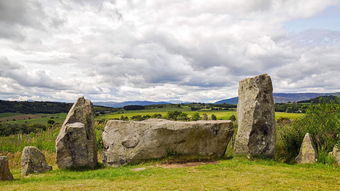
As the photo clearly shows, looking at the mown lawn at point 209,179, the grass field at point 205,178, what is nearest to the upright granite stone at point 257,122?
the grass field at point 205,178

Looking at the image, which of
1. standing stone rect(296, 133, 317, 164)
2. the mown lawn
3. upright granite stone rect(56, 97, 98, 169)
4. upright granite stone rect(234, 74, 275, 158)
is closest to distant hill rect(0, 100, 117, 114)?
upright granite stone rect(56, 97, 98, 169)

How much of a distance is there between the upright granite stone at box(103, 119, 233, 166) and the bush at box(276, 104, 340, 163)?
4.36 meters

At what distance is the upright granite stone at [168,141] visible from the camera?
856 inches

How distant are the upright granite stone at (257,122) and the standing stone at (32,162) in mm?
14191

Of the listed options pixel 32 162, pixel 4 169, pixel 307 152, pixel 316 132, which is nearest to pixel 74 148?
pixel 32 162

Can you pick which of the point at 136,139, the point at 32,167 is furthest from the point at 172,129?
the point at 32,167

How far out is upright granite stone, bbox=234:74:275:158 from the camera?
2103 centimetres

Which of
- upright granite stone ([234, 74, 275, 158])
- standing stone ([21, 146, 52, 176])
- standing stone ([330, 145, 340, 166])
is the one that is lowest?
standing stone ([21, 146, 52, 176])

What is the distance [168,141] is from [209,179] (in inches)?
266

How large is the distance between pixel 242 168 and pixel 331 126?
7.38m

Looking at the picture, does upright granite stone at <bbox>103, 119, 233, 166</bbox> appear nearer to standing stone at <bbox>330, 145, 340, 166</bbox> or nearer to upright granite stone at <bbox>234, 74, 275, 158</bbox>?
upright granite stone at <bbox>234, 74, 275, 158</bbox>

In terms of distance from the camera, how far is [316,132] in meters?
21.4

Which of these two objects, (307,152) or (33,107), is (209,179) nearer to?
(307,152)

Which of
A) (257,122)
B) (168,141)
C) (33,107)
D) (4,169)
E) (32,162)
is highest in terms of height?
(33,107)
